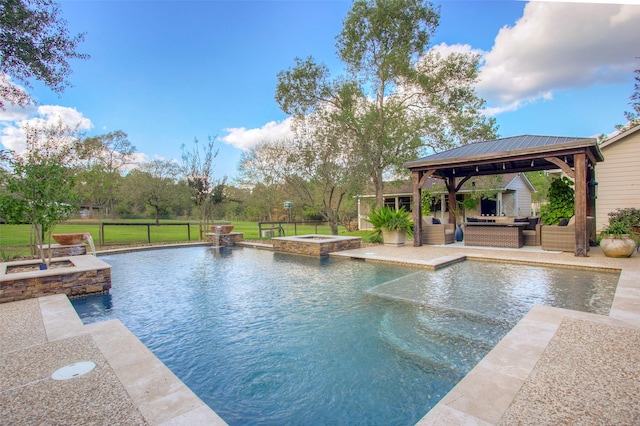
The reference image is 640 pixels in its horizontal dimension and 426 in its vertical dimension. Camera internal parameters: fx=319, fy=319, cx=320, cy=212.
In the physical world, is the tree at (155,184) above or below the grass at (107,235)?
above

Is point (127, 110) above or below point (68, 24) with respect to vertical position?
above

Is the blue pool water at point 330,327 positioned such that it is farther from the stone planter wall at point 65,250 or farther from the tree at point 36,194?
the stone planter wall at point 65,250

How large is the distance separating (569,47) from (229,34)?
402 inches

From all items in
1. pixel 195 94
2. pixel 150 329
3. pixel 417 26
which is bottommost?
pixel 150 329

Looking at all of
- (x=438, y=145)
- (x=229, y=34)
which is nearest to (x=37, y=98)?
(x=229, y=34)

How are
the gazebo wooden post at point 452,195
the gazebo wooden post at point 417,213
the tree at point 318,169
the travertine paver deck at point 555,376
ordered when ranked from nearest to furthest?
the travertine paver deck at point 555,376 → the gazebo wooden post at point 417,213 → the gazebo wooden post at point 452,195 → the tree at point 318,169

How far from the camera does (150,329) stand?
3.92m

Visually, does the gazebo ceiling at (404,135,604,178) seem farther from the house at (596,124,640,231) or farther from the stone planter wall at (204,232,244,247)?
the stone planter wall at (204,232,244,247)

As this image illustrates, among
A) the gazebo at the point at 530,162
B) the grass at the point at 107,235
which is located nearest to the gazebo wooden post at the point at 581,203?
the gazebo at the point at 530,162

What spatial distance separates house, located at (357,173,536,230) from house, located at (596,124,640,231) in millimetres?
3698

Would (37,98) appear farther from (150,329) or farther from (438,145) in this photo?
(438,145)

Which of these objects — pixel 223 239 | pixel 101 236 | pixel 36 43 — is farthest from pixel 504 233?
pixel 101 236

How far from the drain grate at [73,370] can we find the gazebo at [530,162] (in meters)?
9.48

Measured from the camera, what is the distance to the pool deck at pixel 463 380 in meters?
1.92
